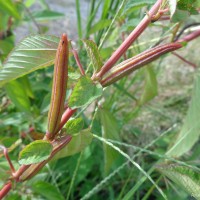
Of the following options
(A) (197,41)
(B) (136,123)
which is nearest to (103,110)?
(B) (136,123)

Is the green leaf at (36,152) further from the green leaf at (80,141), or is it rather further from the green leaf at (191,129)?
the green leaf at (191,129)

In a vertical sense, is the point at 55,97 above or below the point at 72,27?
above

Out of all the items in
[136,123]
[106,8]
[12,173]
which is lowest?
[136,123]

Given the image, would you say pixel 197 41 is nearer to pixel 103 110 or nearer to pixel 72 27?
pixel 72 27

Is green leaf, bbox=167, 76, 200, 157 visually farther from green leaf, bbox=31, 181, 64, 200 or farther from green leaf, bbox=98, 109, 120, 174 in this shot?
green leaf, bbox=31, 181, 64, 200

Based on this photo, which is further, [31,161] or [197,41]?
[197,41]
